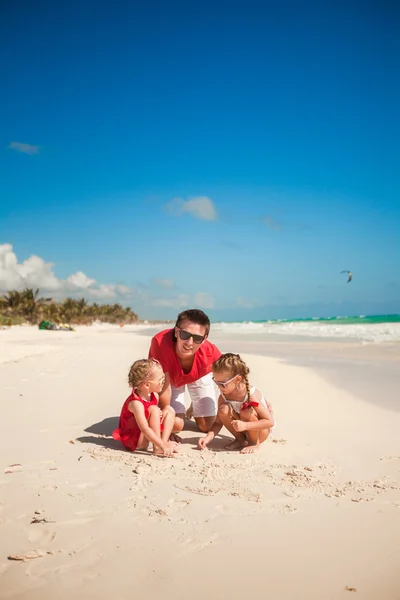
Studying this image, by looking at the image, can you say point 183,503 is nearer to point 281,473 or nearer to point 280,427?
point 281,473

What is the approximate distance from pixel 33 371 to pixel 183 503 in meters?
6.80

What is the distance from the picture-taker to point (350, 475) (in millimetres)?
3535

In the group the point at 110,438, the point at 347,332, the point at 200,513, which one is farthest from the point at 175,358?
the point at 347,332

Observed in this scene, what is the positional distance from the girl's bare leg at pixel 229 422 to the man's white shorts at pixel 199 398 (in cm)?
55

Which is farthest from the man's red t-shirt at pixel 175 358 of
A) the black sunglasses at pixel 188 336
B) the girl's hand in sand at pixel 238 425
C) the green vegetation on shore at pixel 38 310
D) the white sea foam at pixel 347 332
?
the green vegetation on shore at pixel 38 310

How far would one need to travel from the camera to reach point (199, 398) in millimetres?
5000

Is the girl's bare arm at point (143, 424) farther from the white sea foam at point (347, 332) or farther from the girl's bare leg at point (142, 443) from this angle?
the white sea foam at point (347, 332)

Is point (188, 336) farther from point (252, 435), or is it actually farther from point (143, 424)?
point (252, 435)

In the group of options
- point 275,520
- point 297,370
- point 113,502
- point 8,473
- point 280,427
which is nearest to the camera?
point 275,520

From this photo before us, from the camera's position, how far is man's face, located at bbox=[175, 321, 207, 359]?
174 inches

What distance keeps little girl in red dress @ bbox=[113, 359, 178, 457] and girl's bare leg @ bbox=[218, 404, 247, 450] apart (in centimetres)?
50

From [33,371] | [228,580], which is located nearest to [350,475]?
[228,580]

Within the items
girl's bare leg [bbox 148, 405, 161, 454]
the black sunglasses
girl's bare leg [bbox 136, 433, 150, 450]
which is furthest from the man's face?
girl's bare leg [bbox 136, 433, 150, 450]

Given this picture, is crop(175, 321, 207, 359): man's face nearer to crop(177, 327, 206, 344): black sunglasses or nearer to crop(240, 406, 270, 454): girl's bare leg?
crop(177, 327, 206, 344): black sunglasses
